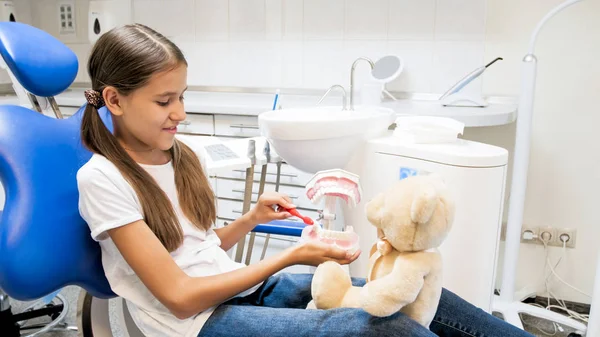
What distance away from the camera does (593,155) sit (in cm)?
198

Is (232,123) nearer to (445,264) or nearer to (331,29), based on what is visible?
(331,29)

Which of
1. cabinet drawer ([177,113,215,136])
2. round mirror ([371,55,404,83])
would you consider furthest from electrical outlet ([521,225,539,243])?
cabinet drawer ([177,113,215,136])

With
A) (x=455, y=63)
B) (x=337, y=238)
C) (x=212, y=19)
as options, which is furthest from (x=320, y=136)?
(x=212, y=19)

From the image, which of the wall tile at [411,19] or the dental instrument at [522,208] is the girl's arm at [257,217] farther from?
the wall tile at [411,19]

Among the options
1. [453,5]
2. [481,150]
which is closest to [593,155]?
[453,5]

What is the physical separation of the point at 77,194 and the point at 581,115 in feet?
6.31

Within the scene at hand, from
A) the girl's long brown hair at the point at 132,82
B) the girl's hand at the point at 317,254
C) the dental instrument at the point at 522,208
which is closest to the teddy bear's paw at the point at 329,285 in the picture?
the girl's hand at the point at 317,254

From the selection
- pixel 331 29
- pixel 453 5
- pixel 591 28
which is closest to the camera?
pixel 591 28

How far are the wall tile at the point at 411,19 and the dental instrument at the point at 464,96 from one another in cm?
31

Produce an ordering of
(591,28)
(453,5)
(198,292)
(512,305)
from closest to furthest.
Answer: (198,292), (512,305), (591,28), (453,5)

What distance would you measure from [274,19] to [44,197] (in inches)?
72.8

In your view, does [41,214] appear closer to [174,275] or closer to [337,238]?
[174,275]

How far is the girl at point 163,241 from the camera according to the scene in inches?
31.9

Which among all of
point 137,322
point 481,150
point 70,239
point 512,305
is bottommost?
point 512,305
